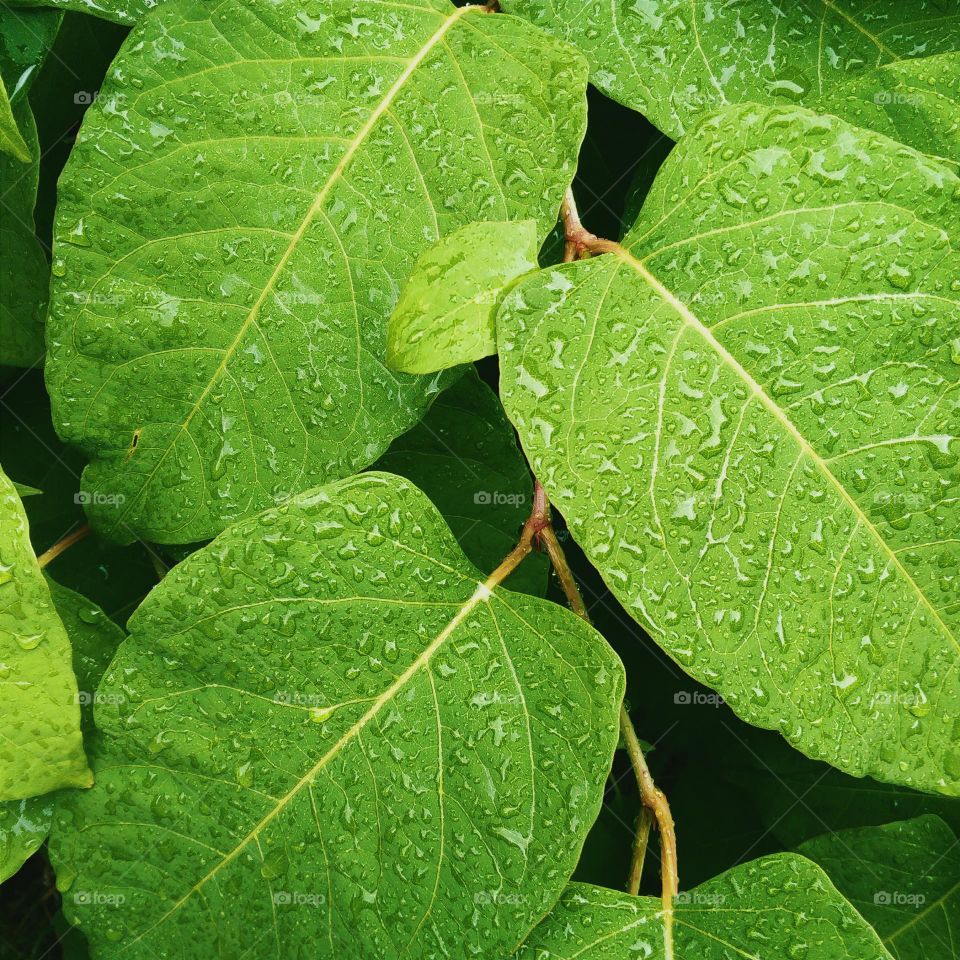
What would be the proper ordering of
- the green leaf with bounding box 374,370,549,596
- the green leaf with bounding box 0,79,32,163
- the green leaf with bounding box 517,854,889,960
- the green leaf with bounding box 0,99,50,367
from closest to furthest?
the green leaf with bounding box 0,79,32,163 < the green leaf with bounding box 517,854,889,960 < the green leaf with bounding box 0,99,50,367 < the green leaf with bounding box 374,370,549,596

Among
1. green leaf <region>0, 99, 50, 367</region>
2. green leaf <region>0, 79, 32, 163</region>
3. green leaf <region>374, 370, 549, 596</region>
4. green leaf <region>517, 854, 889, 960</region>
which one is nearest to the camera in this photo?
green leaf <region>0, 79, 32, 163</region>

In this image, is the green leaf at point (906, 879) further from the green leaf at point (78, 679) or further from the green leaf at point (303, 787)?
→ the green leaf at point (78, 679)

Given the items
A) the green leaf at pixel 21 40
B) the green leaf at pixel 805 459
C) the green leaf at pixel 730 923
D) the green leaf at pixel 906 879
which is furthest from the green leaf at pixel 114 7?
the green leaf at pixel 906 879

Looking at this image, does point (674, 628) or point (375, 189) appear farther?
point (375, 189)

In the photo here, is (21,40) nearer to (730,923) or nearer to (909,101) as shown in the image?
(909,101)

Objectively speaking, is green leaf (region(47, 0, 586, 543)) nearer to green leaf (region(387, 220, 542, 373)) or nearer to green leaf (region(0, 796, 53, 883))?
green leaf (region(387, 220, 542, 373))

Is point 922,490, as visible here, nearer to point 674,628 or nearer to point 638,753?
point 674,628

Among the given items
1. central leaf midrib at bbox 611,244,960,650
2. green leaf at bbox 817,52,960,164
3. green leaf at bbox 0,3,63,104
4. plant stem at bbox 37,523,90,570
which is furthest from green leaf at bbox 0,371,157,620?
green leaf at bbox 817,52,960,164

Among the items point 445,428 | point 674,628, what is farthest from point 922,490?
point 445,428
